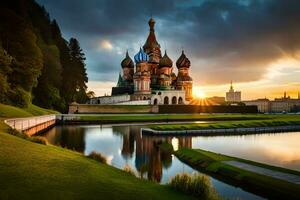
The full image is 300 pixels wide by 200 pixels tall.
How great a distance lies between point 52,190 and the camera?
8664 mm

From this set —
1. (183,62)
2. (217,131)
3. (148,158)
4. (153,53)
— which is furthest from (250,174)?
(153,53)

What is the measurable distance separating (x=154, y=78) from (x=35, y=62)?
70.6 m

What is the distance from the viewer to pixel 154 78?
377ft

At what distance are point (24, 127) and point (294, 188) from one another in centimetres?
2702

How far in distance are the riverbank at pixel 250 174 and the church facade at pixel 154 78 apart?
258 feet

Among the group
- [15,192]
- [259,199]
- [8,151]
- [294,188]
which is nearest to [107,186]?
[15,192]

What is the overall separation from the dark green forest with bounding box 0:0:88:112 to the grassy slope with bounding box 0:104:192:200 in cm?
2334

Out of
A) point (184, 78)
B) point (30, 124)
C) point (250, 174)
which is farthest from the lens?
point (184, 78)

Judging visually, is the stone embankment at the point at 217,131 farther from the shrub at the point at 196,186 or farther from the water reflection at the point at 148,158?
the shrub at the point at 196,186

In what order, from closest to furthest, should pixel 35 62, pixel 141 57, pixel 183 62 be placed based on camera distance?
pixel 35 62 → pixel 141 57 → pixel 183 62

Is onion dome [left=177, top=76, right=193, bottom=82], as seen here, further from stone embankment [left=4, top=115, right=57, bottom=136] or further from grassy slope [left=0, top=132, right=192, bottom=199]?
grassy slope [left=0, top=132, right=192, bottom=199]

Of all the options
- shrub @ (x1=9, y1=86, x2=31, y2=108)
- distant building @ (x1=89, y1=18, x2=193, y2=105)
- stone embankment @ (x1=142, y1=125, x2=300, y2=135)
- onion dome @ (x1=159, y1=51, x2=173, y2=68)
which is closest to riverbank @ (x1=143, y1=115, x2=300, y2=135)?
stone embankment @ (x1=142, y1=125, x2=300, y2=135)

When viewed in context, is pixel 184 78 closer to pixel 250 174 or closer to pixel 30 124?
pixel 30 124

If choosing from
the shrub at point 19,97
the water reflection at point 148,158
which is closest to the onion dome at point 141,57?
the shrub at point 19,97
